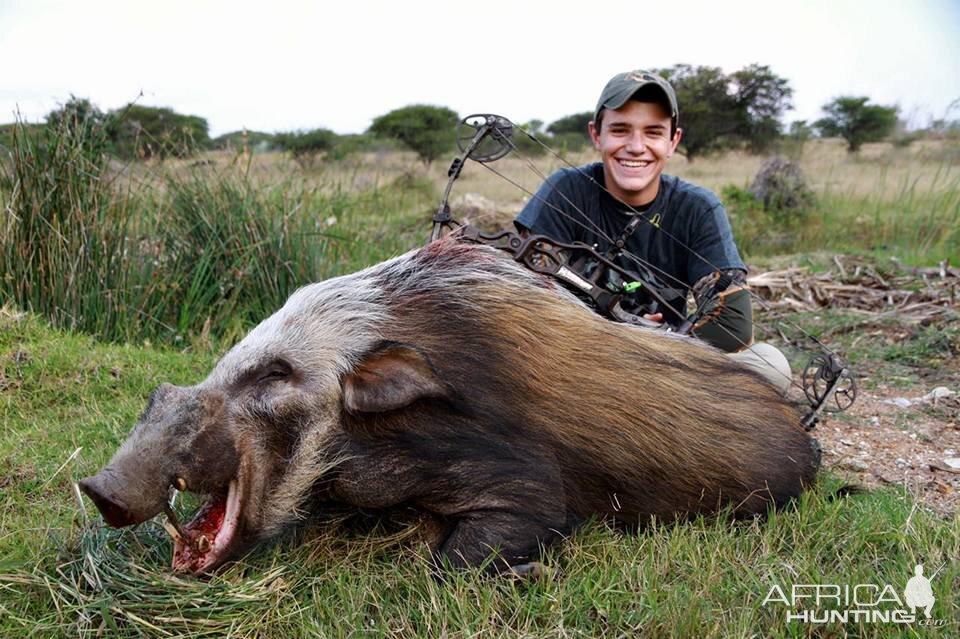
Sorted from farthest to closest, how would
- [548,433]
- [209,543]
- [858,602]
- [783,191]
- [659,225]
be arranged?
[783,191] → [659,225] → [548,433] → [209,543] → [858,602]

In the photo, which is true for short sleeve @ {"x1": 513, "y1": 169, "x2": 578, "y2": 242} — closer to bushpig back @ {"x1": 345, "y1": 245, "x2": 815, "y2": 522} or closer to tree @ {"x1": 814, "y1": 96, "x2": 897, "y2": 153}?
bushpig back @ {"x1": 345, "y1": 245, "x2": 815, "y2": 522}

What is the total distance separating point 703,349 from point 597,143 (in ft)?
4.87

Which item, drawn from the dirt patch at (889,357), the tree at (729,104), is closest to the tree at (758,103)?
the tree at (729,104)

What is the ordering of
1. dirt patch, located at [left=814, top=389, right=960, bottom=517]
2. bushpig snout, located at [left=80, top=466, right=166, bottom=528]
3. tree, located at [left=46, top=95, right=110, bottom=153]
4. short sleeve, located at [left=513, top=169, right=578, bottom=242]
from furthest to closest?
tree, located at [left=46, top=95, right=110, bottom=153] < short sleeve, located at [left=513, top=169, right=578, bottom=242] < dirt patch, located at [left=814, top=389, right=960, bottom=517] < bushpig snout, located at [left=80, top=466, right=166, bottom=528]

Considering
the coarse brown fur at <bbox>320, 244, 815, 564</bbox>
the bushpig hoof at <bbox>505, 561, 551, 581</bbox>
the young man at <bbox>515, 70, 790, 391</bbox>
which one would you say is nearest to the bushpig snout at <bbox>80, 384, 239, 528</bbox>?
the coarse brown fur at <bbox>320, 244, 815, 564</bbox>

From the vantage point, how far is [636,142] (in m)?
3.79

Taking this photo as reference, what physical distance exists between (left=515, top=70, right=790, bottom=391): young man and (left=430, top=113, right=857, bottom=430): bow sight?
0.12 metres

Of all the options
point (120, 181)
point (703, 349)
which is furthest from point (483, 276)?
point (120, 181)

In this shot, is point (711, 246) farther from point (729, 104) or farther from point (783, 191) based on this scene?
point (729, 104)

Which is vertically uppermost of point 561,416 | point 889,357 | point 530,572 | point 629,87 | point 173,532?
point 629,87

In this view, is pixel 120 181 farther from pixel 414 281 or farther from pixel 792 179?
pixel 792 179

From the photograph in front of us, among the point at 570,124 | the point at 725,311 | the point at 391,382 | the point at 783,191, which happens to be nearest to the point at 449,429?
the point at 391,382

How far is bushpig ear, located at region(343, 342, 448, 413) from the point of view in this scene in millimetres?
2500

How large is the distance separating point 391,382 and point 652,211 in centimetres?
197
